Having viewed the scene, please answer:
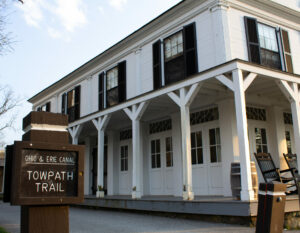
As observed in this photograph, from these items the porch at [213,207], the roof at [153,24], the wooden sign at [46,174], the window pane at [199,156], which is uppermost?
the roof at [153,24]

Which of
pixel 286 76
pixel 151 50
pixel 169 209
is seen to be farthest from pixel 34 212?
pixel 151 50

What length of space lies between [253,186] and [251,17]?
4.58m

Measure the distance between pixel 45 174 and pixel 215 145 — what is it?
7.53 metres

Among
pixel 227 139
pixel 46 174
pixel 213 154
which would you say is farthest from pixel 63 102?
pixel 46 174

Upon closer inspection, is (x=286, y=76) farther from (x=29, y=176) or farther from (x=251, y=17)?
(x=29, y=176)

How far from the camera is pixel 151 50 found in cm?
1033

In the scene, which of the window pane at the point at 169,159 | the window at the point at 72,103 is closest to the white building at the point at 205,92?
the window pane at the point at 169,159

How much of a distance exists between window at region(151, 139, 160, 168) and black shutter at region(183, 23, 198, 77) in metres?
3.59

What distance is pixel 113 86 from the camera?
478 inches

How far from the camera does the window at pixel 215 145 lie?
363 inches

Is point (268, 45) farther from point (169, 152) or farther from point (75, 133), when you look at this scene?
point (75, 133)

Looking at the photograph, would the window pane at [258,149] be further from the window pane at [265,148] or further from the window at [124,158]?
the window at [124,158]

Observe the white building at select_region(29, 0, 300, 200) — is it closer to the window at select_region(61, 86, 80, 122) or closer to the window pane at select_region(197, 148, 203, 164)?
the window pane at select_region(197, 148, 203, 164)

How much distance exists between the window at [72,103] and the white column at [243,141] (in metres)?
9.03
